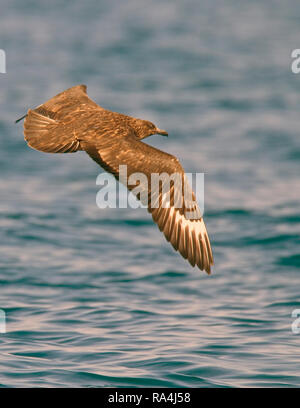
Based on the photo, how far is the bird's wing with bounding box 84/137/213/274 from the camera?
692 centimetres

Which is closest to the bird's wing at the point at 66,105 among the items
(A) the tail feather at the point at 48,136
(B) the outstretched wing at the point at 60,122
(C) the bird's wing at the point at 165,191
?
(B) the outstretched wing at the point at 60,122

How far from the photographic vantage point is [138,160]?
6.93 metres

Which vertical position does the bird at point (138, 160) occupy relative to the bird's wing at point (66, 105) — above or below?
below

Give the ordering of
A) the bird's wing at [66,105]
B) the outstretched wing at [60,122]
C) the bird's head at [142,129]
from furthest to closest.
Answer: the bird's wing at [66,105] < the bird's head at [142,129] < the outstretched wing at [60,122]

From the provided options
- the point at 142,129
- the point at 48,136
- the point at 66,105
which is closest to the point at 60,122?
the point at 48,136

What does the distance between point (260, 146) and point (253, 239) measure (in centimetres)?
402

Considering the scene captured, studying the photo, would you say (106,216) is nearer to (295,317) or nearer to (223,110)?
(295,317)

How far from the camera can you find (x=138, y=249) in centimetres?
1166

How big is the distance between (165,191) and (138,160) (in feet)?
1.11

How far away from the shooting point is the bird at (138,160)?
6926mm

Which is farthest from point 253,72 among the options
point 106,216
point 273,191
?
point 106,216

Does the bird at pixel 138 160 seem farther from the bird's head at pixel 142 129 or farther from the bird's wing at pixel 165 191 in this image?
the bird's head at pixel 142 129

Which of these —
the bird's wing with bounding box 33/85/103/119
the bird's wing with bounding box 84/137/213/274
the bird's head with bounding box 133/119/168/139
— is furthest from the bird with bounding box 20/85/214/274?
the bird's wing with bounding box 33/85/103/119
